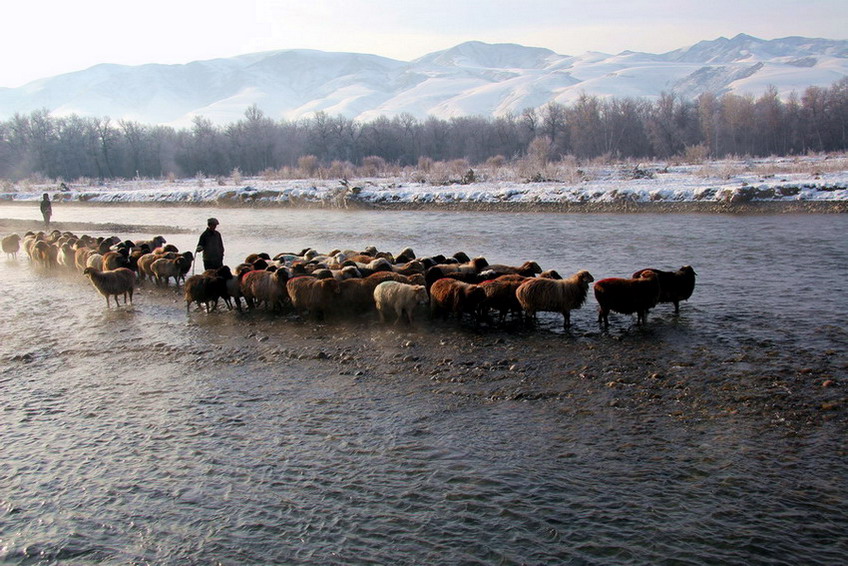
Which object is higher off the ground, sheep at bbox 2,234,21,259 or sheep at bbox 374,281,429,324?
sheep at bbox 2,234,21,259

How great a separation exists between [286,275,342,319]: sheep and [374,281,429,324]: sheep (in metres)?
0.84

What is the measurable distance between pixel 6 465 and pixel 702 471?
647 cm

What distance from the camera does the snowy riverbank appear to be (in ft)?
91.7

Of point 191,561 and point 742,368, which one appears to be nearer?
point 191,561

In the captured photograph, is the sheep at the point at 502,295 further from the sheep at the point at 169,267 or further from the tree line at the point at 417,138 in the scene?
the tree line at the point at 417,138

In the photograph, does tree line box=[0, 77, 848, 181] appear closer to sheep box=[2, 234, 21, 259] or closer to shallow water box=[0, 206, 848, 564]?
sheep box=[2, 234, 21, 259]

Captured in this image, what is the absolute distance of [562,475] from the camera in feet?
18.8

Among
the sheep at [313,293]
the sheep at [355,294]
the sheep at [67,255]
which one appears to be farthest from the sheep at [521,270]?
the sheep at [67,255]

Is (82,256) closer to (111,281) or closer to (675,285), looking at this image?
(111,281)

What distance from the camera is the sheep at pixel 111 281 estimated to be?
1303 centimetres

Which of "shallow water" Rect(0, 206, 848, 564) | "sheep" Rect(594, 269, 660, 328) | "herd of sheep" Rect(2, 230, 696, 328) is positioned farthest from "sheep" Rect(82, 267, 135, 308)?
"sheep" Rect(594, 269, 660, 328)

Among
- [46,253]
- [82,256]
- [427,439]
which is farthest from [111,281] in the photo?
[427,439]

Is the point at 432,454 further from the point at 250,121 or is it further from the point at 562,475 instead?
the point at 250,121

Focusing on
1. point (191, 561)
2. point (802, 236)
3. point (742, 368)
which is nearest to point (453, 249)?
point (802, 236)
